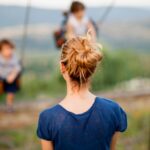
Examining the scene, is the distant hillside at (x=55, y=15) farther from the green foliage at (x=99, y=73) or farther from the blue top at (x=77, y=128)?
the blue top at (x=77, y=128)

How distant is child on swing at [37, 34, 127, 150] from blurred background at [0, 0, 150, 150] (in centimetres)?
13

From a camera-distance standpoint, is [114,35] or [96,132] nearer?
[96,132]

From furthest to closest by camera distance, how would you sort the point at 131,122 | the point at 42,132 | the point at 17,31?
the point at 17,31
the point at 131,122
the point at 42,132

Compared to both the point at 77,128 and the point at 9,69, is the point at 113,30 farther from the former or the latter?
the point at 77,128

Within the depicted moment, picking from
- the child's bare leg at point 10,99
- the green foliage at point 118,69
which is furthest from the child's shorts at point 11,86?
the green foliage at point 118,69

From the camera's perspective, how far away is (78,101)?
3164mm

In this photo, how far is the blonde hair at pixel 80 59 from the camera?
3.12 meters

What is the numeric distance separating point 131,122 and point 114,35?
17973 millimetres

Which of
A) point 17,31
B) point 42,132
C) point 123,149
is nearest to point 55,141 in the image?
point 42,132

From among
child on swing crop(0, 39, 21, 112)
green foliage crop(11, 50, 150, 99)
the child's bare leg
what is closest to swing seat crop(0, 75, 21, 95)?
child on swing crop(0, 39, 21, 112)

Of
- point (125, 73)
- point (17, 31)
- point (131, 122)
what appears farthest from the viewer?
point (17, 31)

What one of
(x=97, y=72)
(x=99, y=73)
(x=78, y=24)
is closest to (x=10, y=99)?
(x=78, y=24)

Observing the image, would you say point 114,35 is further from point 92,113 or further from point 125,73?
point 92,113

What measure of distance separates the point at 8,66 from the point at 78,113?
585 centimetres
